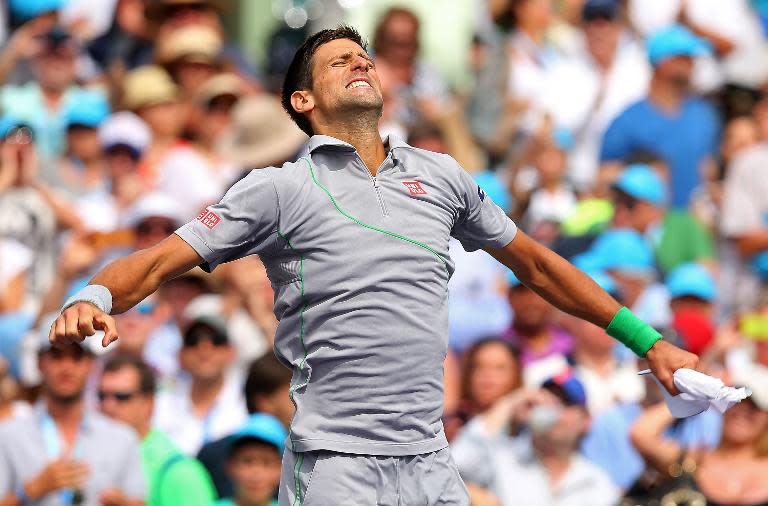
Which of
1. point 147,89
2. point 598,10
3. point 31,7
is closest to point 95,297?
point 147,89

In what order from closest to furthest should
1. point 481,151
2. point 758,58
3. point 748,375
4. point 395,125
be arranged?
point 748,375 → point 395,125 → point 481,151 → point 758,58

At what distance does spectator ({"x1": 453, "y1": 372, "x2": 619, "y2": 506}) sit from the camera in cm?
774

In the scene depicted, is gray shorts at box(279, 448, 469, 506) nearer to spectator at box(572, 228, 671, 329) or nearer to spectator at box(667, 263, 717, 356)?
spectator at box(667, 263, 717, 356)

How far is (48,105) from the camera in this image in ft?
36.1

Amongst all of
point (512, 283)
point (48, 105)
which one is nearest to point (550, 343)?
point (512, 283)

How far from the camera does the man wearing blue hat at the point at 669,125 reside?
1102 cm

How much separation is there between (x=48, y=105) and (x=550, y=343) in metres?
4.01

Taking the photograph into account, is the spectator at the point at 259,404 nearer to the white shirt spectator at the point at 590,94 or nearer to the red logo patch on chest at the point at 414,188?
the red logo patch on chest at the point at 414,188

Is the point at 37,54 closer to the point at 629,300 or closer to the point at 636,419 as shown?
the point at 629,300

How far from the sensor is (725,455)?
788cm

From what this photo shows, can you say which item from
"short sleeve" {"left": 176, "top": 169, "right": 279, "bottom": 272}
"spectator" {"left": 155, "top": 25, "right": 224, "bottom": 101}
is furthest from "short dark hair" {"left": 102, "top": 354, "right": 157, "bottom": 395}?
"spectator" {"left": 155, "top": 25, "right": 224, "bottom": 101}

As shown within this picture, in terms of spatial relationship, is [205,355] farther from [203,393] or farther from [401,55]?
[401,55]

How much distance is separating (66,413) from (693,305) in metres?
3.88

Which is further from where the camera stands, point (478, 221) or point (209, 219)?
point (478, 221)
